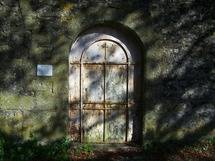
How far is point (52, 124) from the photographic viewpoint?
4.45m

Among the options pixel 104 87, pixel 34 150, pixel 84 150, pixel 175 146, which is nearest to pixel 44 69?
pixel 104 87

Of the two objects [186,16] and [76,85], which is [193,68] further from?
[76,85]

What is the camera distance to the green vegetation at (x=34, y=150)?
412 centimetres

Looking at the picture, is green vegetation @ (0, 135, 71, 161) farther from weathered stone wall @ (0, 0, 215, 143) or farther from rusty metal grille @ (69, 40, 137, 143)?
rusty metal grille @ (69, 40, 137, 143)

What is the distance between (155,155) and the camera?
4.49 m

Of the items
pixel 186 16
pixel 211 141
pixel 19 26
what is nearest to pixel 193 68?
pixel 186 16

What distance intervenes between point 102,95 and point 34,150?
1.38 meters

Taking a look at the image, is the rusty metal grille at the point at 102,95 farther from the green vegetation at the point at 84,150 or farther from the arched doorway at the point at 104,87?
the green vegetation at the point at 84,150

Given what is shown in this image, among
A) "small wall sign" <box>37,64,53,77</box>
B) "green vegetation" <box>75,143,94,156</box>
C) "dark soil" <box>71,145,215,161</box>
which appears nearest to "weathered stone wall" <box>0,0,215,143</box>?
"small wall sign" <box>37,64,53,77</box>

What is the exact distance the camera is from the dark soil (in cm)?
436

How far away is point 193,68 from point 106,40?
1.49 meters

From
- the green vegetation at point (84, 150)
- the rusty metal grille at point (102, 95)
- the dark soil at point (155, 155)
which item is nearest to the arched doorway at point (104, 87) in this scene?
the rusty metal grille at point (102, 95)

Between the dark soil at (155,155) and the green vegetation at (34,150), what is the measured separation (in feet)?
0.60

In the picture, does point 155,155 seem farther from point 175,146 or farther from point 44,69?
point 44,69
